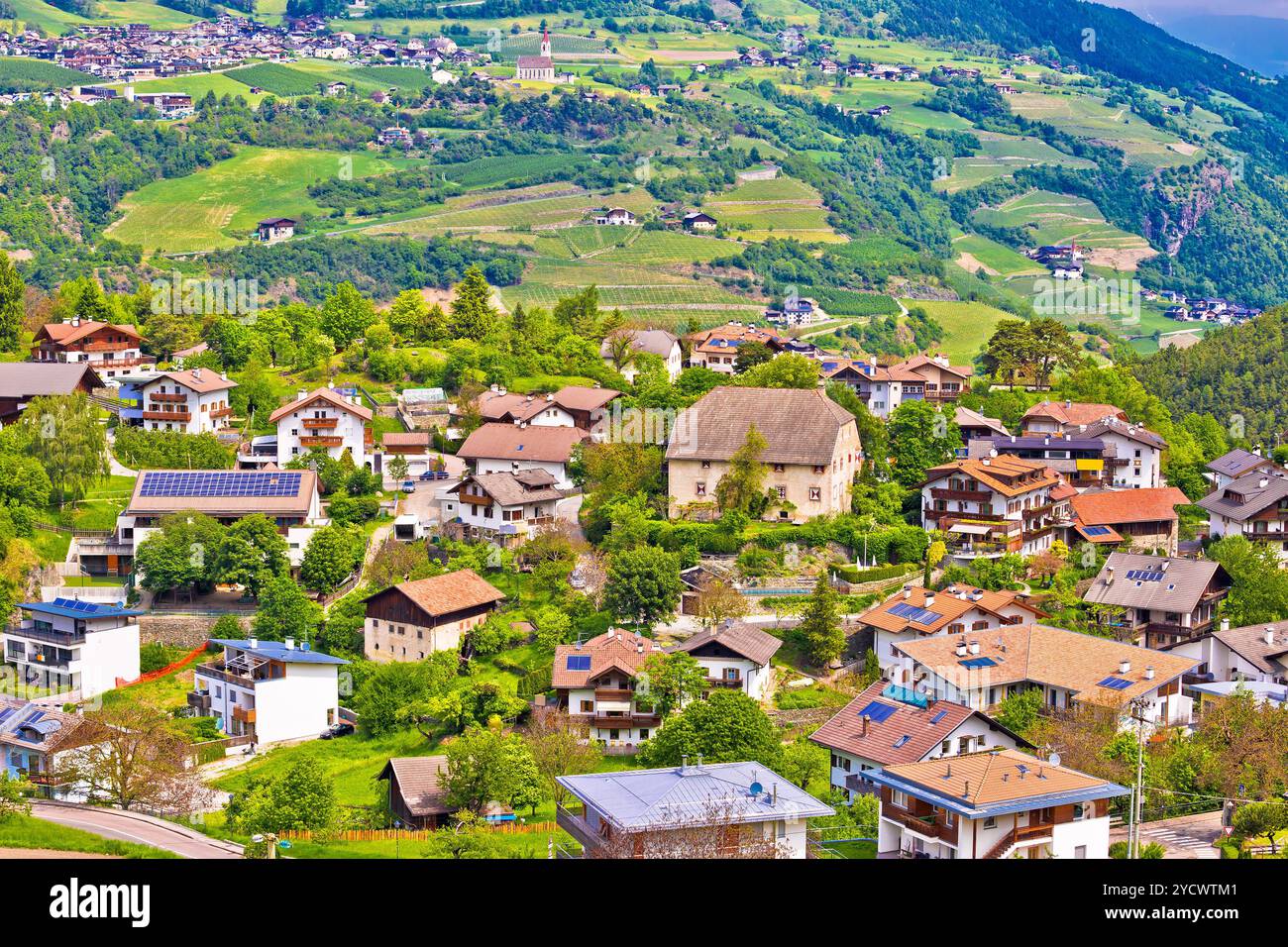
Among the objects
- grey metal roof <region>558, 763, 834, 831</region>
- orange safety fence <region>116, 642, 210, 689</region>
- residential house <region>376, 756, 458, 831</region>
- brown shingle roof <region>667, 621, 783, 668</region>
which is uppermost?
grey metal roof <region>558, 763, 834, 831</region>

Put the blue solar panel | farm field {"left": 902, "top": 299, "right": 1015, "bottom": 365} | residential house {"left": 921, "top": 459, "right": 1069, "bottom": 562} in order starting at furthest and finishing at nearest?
farm field {"left": 902, "top": 299, "right": 1015, "bottom": 365}
residential house {"left": 921, "top": 459, "right": 1069, "bottom": 562}
the blue solar panel

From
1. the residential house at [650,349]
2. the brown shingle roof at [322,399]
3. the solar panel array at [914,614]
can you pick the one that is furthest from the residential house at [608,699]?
the residential house at [650,349]

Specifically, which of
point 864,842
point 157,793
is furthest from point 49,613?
point 864,842

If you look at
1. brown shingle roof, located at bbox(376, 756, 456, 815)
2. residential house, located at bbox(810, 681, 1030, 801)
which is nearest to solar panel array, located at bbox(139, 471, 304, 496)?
brown shingle roof, located at bbox(376, 756, 456, 815)

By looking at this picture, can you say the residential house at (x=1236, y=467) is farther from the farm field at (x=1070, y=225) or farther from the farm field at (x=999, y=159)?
the farm field at (x=999, y=159)

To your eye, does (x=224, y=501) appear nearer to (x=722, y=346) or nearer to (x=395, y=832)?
(x=395, y=832)

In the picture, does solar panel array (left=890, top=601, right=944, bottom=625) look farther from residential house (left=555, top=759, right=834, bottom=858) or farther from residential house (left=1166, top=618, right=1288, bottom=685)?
residential house (left=555, top=759, right=834, bottom=858)

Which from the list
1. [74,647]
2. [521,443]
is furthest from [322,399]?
[74,647]
